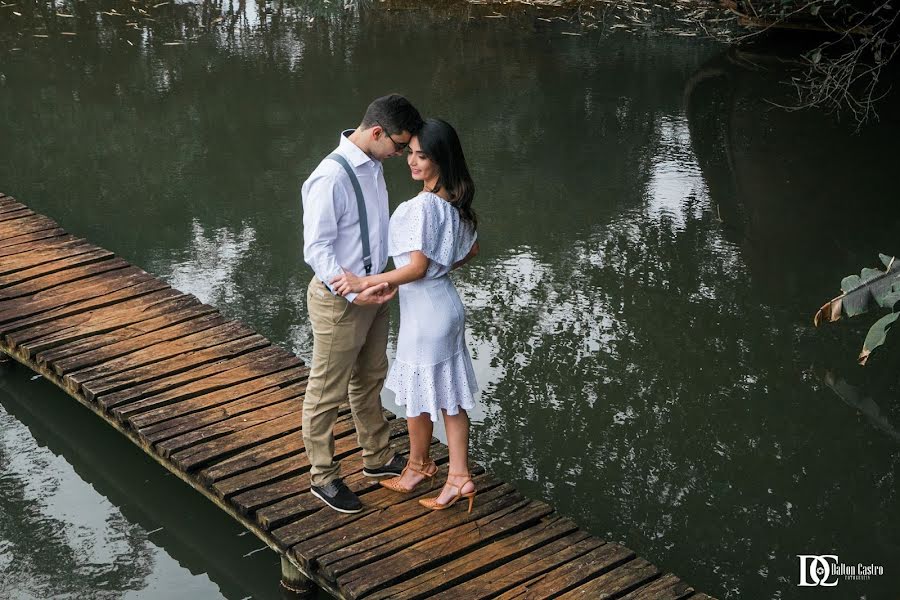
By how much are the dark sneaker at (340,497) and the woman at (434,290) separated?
0.89ft

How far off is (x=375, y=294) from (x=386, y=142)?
1.74 feet

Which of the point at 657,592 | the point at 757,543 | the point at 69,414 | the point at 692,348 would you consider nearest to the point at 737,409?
the point at 692,348

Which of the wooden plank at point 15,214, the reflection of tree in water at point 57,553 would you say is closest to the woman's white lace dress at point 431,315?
the reflection of tree in water at point 57,553

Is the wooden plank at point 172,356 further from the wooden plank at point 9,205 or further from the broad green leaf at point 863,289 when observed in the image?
the broad green leaf at point 863,289

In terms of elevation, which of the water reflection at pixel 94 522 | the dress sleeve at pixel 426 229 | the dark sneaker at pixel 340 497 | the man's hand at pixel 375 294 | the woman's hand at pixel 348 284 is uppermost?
the dress sleeve at pixel 426 229

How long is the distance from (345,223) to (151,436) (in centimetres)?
158

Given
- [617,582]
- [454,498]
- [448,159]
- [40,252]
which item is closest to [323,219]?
[448,159]

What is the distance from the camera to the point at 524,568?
4.12 metres

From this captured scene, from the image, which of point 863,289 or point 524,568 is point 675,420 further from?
point 524,568

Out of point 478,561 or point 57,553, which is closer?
point 478,561

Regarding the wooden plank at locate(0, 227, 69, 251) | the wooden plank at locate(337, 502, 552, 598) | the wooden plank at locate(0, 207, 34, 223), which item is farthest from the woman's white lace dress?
the wooden plank at locate(0, 207, 34, 223)

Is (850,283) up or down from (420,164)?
down

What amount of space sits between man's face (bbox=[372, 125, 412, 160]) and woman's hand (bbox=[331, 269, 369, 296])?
0.43 metres

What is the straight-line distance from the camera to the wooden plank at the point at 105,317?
5676mm
